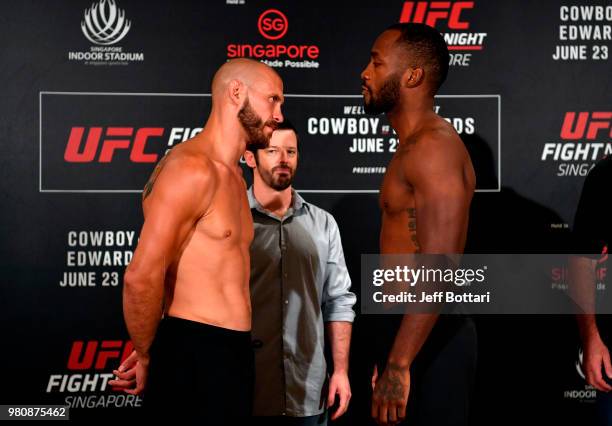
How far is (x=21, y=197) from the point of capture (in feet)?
10.9

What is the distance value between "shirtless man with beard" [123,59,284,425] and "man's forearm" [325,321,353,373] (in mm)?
619

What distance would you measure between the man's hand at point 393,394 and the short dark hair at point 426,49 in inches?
36.7

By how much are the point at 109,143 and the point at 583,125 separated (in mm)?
2125

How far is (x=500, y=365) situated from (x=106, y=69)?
2198 millimetres

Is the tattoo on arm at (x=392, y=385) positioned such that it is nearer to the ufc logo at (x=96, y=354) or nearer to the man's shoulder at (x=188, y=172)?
the man's shoulder at (x=188, y=172)

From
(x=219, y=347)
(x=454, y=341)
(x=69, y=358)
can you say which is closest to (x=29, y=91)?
(x=69, y=358)

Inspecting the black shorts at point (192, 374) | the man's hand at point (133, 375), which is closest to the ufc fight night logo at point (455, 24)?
the black shorts at point (192, 374)

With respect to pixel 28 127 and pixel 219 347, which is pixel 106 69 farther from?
pixel 219 347

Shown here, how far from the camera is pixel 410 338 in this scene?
225cm

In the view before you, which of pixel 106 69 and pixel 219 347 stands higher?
pixel 106 69

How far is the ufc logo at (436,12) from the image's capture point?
3.46m

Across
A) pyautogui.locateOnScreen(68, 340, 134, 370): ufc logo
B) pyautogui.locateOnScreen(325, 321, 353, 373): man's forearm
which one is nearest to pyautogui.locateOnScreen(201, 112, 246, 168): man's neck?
pyautogui.locateOnScreen(325, 321, 353, 373): man's forearm

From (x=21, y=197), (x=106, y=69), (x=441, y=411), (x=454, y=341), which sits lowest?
(x=441, y=411)

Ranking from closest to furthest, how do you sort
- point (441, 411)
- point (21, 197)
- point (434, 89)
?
point (441, 411) → point (434, 89) → point (21, 197)
